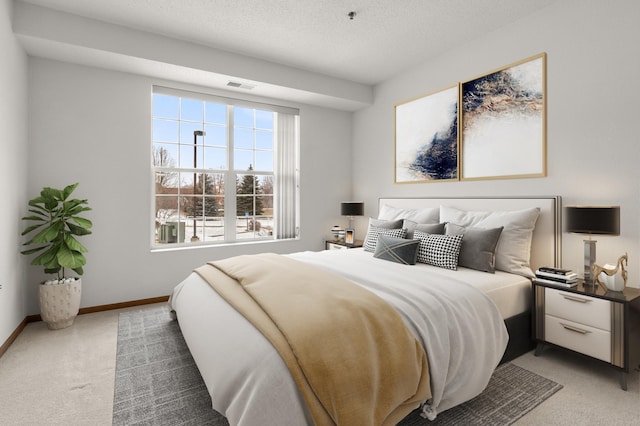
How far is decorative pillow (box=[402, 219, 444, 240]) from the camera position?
126 inches

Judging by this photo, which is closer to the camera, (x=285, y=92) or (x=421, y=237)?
(x=421, y=237)

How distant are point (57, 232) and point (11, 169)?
2.08ft

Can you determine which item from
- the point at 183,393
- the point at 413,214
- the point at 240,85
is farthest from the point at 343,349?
the point at 240,85

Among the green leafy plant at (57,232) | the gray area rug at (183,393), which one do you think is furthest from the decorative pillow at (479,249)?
the green leafy plant at (57,232)

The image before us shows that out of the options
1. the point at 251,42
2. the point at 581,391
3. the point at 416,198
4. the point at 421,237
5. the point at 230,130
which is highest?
the point at 251,42

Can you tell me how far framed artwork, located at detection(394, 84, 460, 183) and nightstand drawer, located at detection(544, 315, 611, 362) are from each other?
5.90 feet

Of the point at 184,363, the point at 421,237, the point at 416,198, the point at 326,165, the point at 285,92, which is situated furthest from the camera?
the point at 326,165

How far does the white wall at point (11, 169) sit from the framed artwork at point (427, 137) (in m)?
4.02

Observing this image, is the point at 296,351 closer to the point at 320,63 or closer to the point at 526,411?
the point at 526,411

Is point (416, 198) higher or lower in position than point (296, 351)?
higher

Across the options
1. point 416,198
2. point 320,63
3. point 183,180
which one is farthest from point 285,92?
point 416,198

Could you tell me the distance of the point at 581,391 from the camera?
2.08 metres

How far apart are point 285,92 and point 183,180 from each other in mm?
1767

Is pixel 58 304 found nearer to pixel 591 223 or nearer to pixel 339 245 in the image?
pixel 339 245
